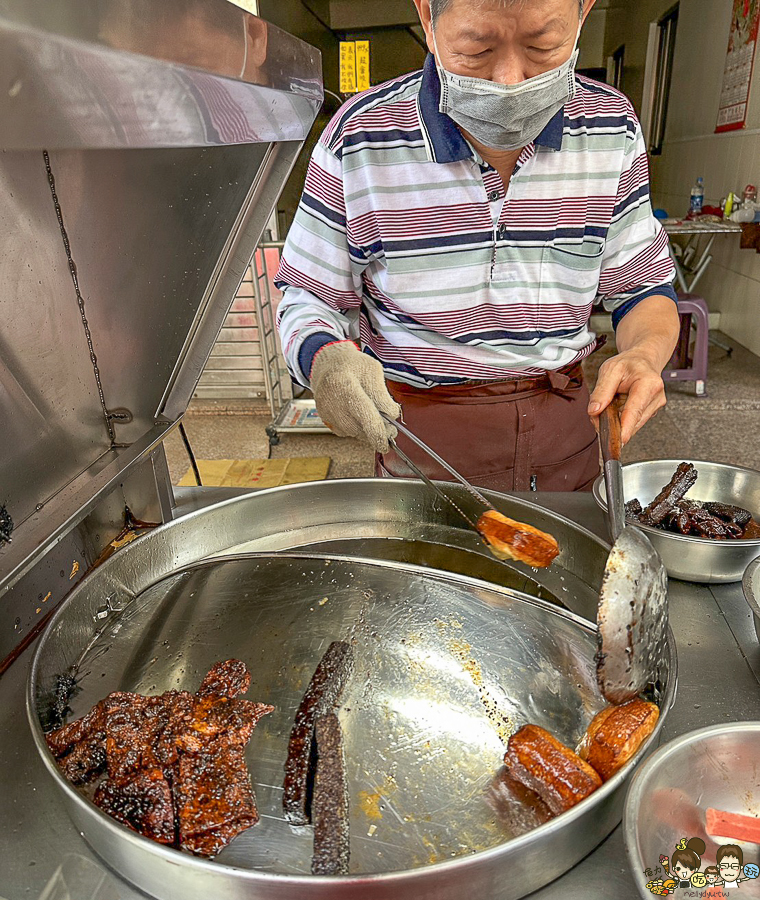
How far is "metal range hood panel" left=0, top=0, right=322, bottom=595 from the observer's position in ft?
1.86

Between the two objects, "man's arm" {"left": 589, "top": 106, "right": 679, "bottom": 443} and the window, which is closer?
"man's arm" {"left": 589, "top": 106, "right": 679, "bottom": 443}

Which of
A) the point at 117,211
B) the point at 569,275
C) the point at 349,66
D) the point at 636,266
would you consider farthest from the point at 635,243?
the point at 349,66


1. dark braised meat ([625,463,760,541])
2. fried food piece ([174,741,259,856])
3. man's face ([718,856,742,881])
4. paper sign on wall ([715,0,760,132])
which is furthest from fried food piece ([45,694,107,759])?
paper sign on wall ([715,0,760,132])

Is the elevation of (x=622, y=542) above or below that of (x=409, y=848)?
above

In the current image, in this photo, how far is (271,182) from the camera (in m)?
1.17

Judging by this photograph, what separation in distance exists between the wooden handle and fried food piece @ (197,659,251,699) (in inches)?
27.5

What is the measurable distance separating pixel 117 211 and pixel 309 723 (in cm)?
83

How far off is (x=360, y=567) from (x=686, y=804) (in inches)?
23.9

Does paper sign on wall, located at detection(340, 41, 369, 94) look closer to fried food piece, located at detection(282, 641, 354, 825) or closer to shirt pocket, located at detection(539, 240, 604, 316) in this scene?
shirt pocket, located at detection(539, 240, 604, 316)

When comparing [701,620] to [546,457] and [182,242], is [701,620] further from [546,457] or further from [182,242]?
[182,242]

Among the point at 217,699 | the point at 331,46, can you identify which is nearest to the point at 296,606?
the point at 217,699

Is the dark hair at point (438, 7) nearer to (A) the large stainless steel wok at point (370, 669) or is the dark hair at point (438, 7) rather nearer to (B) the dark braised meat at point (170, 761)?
(A) the large stainless steel wok at point (370, 669)

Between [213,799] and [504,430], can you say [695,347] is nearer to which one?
[504,430]

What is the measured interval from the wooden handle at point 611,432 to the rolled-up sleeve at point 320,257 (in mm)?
614
